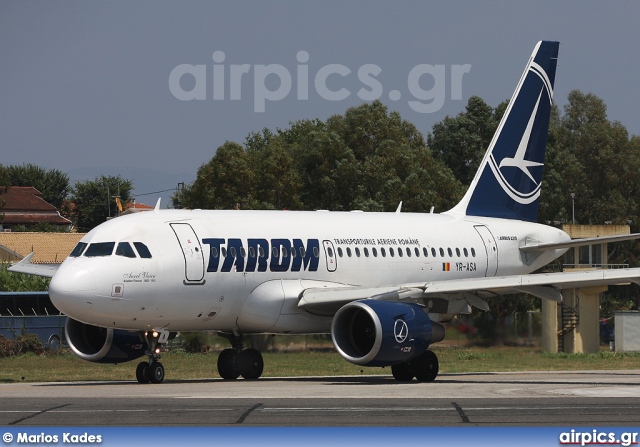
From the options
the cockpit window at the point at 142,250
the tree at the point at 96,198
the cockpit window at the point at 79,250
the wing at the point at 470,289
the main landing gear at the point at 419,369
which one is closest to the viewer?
the cockpit window at the point at 79,250

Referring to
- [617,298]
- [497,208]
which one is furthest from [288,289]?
[617,298]

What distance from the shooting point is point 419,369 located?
32.0 metres

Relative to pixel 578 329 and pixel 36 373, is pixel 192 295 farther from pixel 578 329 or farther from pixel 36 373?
pixel 578 329

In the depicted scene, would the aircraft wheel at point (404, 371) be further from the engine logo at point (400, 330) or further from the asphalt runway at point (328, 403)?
the engine logo at point (400, 330)

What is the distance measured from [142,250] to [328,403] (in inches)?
330

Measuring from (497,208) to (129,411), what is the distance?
21493 millimetres

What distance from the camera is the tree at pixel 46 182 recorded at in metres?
161

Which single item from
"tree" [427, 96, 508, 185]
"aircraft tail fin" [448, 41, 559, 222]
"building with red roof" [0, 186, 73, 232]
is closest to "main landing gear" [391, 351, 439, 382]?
"aircraft tail fin" [448, 41, 559, 222]

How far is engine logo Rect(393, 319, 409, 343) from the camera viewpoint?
97.9 ft

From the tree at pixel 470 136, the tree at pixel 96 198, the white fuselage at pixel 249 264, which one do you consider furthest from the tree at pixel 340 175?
the tree at pixel 96 198

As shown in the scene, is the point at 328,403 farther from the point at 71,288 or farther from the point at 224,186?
the point at 224,186

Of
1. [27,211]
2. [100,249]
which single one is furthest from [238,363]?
[27,211]

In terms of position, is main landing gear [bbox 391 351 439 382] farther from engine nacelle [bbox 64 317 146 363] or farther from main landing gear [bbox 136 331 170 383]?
engine nacelle [bbox 64 317 146 363]

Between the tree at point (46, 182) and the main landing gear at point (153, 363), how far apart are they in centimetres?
13272
